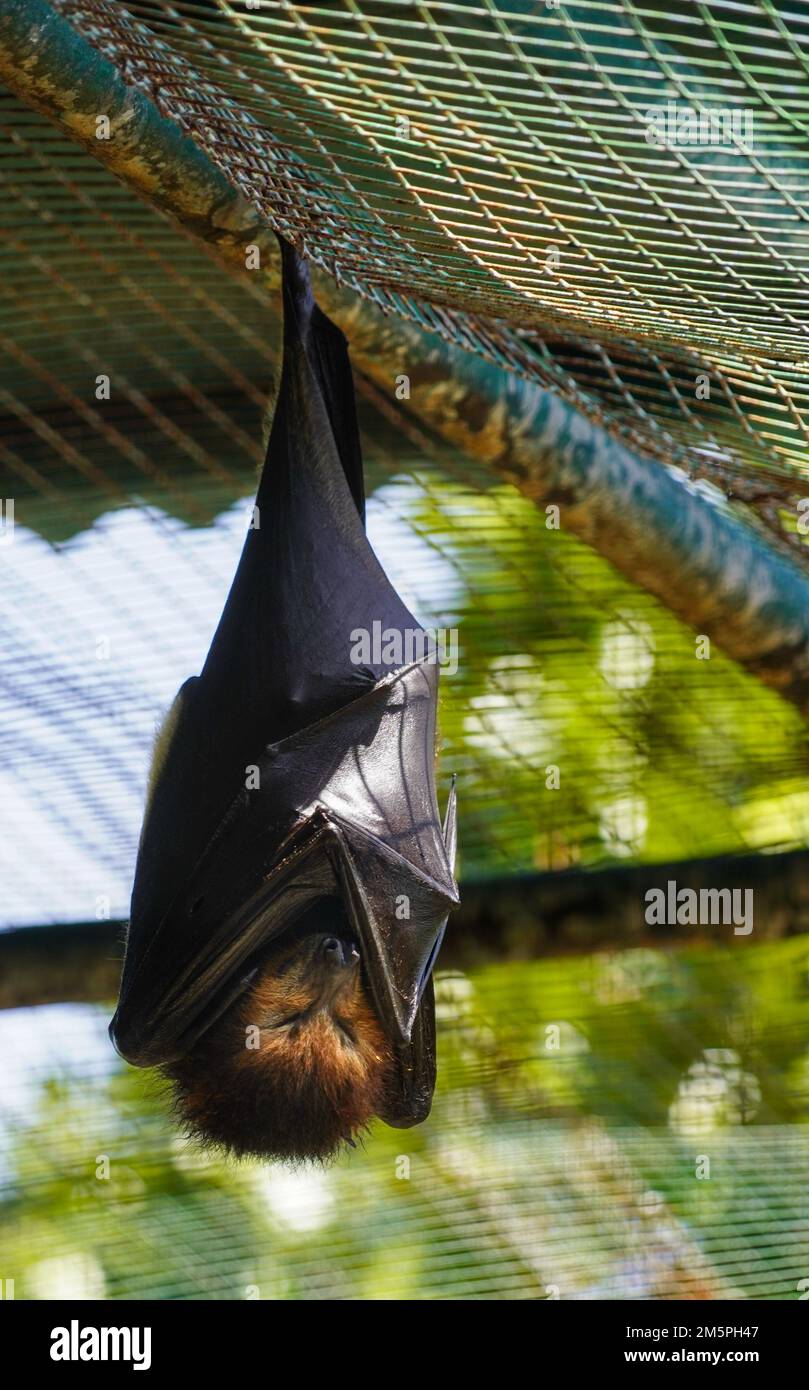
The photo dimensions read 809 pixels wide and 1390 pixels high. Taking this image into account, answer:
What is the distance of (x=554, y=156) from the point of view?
1.76 meters

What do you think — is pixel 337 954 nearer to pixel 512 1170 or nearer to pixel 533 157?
pixel 533 157

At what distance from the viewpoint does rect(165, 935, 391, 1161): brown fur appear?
2332 millimetres

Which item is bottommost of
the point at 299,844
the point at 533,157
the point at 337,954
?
the point at 337,954

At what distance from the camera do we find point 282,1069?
2.36m

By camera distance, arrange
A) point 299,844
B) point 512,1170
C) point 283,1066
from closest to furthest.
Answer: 1. point 299,844
2. point 283,1066
3. point 512,1170

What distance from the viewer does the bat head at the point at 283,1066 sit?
233 centimetres

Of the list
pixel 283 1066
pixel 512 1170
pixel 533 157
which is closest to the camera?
pixel 533 157

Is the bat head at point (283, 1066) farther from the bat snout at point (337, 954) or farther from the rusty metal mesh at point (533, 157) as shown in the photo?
the rusty metal mesh at point (533, 157)

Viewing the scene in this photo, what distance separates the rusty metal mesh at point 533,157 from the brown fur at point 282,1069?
1066 mm

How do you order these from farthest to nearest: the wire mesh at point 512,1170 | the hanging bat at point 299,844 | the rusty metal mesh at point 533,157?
the wire mesh at point 512,1170 → the hanging bat at point 299,844 → the rusty metal mesh at point 533,157

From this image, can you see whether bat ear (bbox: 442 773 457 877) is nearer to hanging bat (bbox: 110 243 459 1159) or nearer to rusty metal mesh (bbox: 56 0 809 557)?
hanging bat (bbox: 110 243 459 1159)

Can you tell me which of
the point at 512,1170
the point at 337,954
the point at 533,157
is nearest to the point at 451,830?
the point at 337,954

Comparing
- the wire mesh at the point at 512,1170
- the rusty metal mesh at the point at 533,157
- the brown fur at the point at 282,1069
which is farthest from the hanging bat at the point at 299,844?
the wire mesh at the point at 512,1170

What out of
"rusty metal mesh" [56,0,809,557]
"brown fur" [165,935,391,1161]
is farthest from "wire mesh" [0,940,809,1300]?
"rusty metal mesh" [56,0,809,557]
